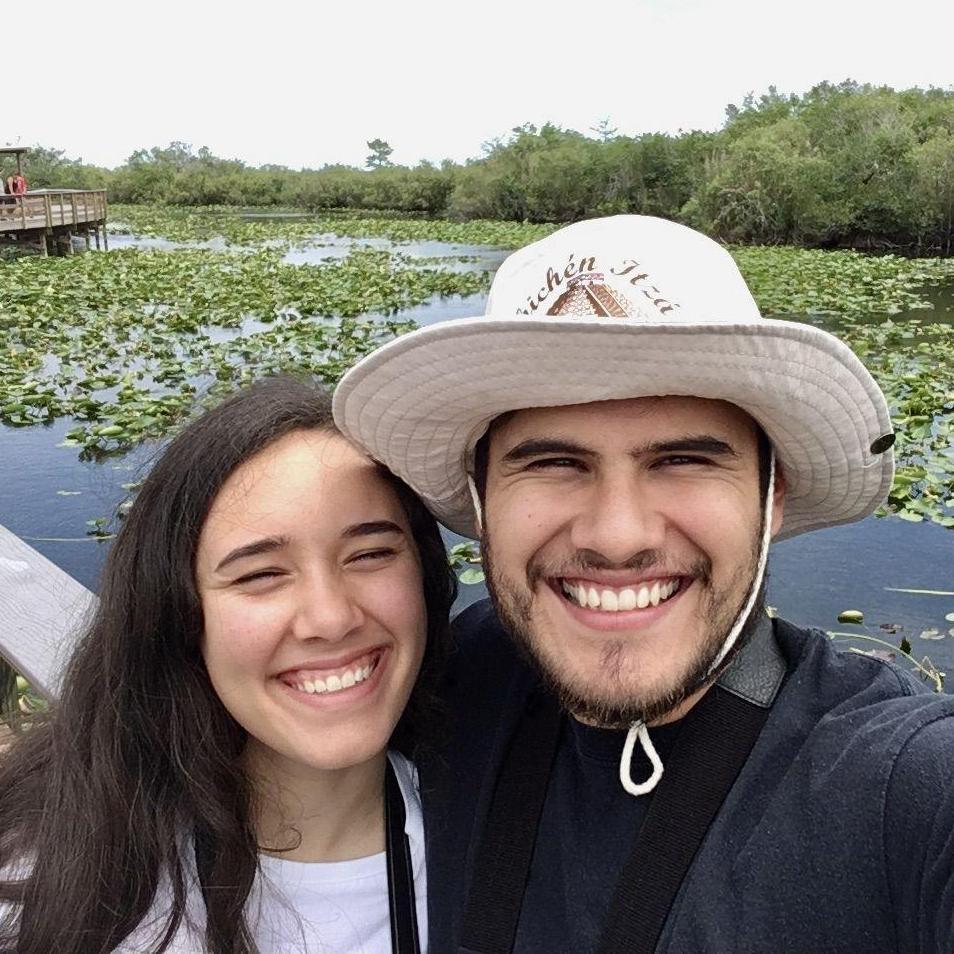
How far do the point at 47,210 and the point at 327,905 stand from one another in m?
22.5

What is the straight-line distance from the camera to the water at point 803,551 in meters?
4.98

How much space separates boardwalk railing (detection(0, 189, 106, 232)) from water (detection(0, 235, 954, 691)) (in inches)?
563

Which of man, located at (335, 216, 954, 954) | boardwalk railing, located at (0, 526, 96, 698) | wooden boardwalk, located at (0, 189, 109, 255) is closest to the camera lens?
man, located at (335, 216, 954, 954)

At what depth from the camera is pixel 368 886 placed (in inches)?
56.4

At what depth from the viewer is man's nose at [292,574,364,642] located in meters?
1.30

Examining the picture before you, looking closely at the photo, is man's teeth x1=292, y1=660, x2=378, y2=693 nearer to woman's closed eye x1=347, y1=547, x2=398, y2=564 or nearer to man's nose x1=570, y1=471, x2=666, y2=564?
woman's closed eye x1=347, y1=547, x2=398, y2=564

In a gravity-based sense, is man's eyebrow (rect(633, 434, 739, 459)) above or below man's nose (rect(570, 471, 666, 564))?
above

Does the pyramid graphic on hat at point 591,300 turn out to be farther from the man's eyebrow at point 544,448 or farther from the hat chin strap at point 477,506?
the hat chin strap at point 477,506

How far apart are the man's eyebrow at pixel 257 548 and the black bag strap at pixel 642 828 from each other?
0.44 m

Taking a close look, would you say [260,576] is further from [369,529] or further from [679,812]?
[679,812]

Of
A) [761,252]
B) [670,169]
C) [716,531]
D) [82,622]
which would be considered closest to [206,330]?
[82,622]

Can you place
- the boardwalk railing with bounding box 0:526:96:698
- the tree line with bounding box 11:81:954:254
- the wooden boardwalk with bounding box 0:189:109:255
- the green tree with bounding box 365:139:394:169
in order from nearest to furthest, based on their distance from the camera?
the boardwalk railing with bounding box 0:526:96:698 < the wooden boardwalk with bounding box 0:189:109:255 < the tree line with bounding box 11:81:954:254 < the green tree with bounding box 365:139:394:169

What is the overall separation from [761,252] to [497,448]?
2231 cm

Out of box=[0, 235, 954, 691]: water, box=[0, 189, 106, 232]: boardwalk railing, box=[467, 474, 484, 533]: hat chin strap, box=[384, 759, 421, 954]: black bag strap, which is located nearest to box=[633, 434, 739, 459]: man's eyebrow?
box=[467, 474, 484, 533]: hat chin strap
